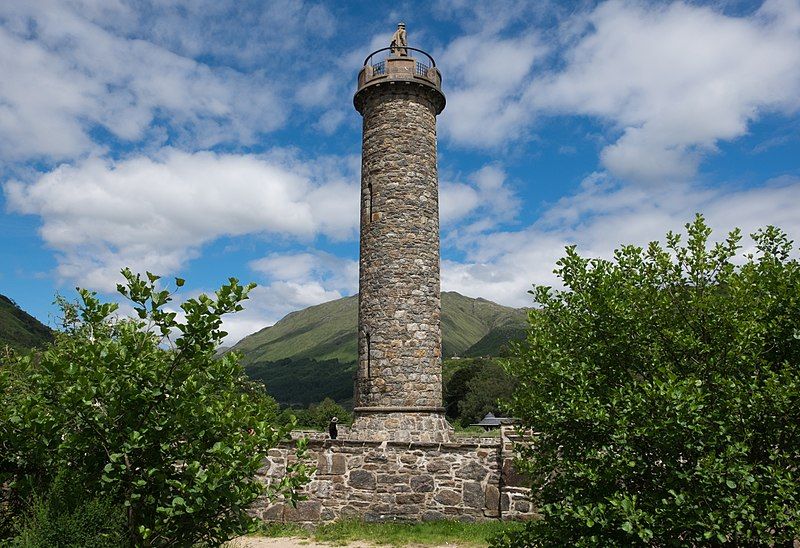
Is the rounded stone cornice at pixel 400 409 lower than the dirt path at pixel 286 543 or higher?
higher

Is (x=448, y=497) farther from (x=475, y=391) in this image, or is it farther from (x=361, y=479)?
(x=475, y=391)

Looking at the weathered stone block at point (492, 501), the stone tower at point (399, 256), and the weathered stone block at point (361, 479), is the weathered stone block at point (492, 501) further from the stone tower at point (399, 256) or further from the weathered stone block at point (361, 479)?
the stone tower at point (399, 256)

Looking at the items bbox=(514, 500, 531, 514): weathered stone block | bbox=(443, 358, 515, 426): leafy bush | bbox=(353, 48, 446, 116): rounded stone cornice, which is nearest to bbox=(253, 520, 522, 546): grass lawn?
bbox=(514, 500, 531, 514): weathered stone block

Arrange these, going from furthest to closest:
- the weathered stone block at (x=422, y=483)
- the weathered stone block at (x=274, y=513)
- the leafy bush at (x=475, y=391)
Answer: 1. the leafy bush at (x=475, y=391)
2. the weathered stone block at (x=422, y=483)
3. the weathered stone block at (x=274, y=513)

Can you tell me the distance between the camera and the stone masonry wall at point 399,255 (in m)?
15.3

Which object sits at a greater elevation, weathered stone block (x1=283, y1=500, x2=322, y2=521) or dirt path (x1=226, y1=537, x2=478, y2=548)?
weathered stone block (x1=283, y1=500, x2=322, y2=521)

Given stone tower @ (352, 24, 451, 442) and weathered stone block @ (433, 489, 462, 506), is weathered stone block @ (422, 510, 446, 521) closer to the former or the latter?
weathered stone block @ (433, 489, 462, 506)

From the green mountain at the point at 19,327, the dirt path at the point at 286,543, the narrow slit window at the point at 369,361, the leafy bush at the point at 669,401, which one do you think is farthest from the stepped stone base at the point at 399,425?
the green mountain at the point at 19,327

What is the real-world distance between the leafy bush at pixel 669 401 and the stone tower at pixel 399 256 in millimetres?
9294

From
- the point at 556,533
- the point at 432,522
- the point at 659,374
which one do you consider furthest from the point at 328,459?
the point at 659,374

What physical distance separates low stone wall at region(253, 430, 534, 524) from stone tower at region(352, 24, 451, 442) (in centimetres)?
295

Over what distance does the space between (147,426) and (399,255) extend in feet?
38.0

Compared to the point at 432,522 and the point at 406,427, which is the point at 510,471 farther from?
the point at 406,427

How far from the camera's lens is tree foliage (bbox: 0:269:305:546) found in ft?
14.4
